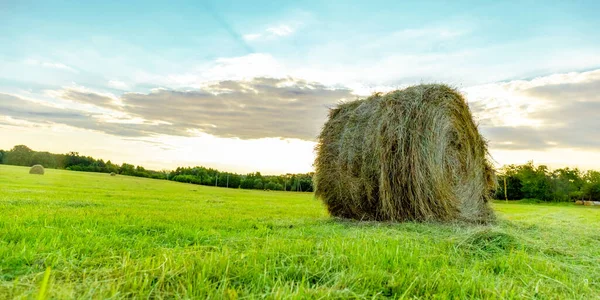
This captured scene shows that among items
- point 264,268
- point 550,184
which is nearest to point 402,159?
point 264,268

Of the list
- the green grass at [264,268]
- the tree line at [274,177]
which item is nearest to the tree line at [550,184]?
the tree line at [274,177]

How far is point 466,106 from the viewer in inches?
305

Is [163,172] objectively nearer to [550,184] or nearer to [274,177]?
[274,177]

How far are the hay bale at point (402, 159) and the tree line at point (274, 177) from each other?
95.9 feet

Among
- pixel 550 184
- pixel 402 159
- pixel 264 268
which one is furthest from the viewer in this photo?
pixel 550 184

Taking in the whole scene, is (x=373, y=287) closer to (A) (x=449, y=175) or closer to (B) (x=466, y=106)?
(A) (x=449, y=175)

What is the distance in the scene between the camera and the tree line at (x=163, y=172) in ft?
143

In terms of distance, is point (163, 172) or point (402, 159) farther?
point (163, 172)

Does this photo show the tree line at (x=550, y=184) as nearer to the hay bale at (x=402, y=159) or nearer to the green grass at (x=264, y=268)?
Result: the hay bale at (x=402, y=159)

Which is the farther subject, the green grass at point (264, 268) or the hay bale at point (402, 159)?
the hay bale at point (402, 159)

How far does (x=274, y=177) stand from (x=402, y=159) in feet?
125

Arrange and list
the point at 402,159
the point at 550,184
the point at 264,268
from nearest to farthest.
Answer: the point at 264,268 < the point at 402,159 < the point at 550,184

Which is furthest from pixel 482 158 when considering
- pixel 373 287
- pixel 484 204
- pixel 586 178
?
pixel 586 178

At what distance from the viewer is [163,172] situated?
1881 inches
